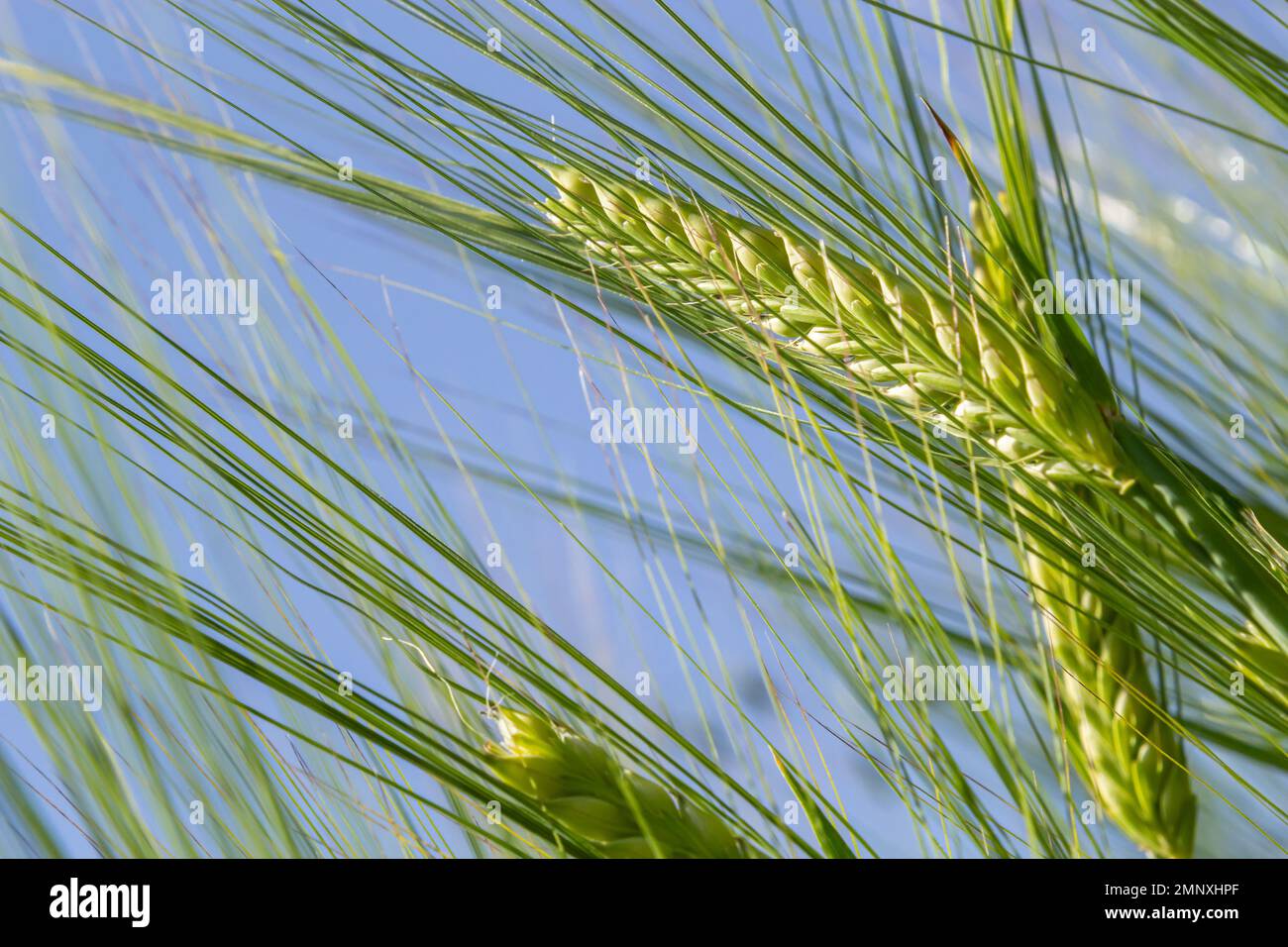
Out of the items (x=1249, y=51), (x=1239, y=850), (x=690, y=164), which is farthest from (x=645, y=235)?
(x=1239, y=850)

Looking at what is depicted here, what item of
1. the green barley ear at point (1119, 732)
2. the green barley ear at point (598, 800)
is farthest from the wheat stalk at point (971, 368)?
the green barley ear at point (598, 800)

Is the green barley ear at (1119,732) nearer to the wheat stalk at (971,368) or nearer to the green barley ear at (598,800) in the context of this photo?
the wheat stalk at (971,368)

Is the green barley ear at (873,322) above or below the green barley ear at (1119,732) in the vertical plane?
above

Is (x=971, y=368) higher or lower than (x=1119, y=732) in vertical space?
higher

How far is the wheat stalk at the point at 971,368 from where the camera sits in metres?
0.47

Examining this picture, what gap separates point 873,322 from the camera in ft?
1.58

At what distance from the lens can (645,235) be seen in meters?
0.51

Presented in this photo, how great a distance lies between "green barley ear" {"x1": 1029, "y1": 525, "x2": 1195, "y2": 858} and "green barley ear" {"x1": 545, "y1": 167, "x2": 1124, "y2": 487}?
0.32ft

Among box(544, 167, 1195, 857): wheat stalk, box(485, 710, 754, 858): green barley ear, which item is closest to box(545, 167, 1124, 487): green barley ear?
box(544, 167, 1195, 857): wheat stalk

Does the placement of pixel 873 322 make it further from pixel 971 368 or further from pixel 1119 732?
pixel 1119 732

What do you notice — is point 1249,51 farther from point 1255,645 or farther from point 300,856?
point 300,856

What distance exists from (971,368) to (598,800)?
0.82 feet

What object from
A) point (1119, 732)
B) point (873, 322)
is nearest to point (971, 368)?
point (873, 322)
